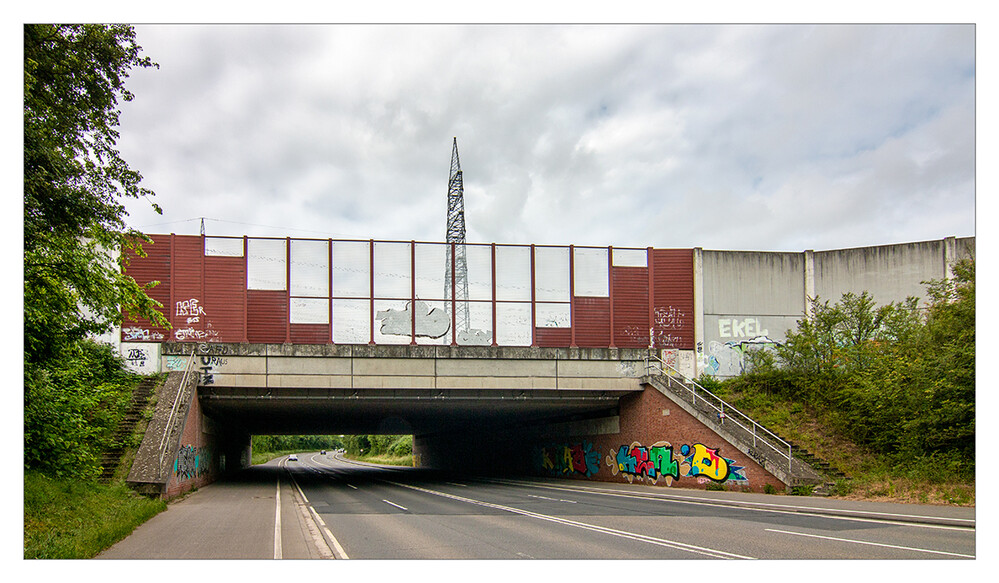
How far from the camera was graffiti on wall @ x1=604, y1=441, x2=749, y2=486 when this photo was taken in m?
26.2

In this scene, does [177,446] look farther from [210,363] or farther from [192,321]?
[192,321]

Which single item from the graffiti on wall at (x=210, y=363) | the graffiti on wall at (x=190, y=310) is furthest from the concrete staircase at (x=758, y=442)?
the graffiti on wall at (x=190, y=310)

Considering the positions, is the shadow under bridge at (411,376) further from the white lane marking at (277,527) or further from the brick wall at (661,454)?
the white lane marking at (277,527)

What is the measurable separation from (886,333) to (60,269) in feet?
96.8

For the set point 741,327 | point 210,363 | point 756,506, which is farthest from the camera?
point 741,327

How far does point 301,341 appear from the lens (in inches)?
1325

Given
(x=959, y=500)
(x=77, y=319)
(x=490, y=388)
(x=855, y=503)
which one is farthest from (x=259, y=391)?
(x=959, y=500)

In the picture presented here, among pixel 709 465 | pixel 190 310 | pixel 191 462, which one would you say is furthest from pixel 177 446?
pixel 709 465

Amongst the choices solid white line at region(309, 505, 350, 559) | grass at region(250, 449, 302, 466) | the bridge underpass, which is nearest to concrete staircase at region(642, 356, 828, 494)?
the bridge underpass

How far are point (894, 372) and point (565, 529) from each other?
1597cm

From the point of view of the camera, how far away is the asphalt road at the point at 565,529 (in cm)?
1162

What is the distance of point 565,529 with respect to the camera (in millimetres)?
14727

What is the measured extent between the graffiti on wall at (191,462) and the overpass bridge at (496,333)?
26 centimetres

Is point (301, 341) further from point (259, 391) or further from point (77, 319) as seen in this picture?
point (77, 319)
